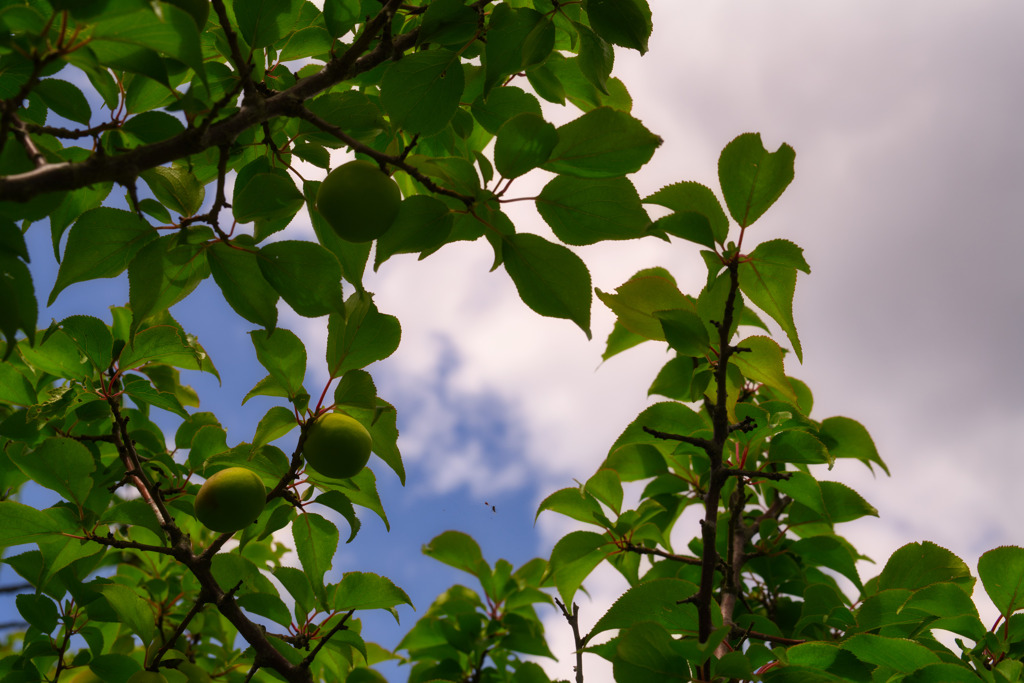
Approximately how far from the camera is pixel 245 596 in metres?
1.71

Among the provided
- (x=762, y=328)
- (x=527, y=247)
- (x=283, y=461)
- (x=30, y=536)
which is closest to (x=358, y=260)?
(x=527, y=247)

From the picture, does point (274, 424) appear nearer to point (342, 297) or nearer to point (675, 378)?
point (342, 297)

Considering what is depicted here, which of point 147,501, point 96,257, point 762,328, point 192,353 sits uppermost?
point 762,328

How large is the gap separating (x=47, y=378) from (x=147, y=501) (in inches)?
27.7

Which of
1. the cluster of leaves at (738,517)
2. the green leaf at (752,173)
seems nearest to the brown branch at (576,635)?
the cluster of leaves at (738,517)

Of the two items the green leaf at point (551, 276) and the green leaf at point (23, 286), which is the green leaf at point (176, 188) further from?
the green leaf at point (551, 276)

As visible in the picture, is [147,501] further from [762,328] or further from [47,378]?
[762,328]

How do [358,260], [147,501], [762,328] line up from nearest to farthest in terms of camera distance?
[358,260] < [147,501] < [762,328]

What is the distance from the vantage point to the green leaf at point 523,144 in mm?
1066

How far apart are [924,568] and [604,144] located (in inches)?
58.2

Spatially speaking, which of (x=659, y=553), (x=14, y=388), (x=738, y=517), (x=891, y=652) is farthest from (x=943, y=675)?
(x=14, y=388)

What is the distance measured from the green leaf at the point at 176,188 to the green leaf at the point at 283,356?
0.26 meters

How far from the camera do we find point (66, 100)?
3.68ft

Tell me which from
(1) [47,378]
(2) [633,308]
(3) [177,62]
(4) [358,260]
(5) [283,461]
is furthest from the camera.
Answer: (1) [47,378]
